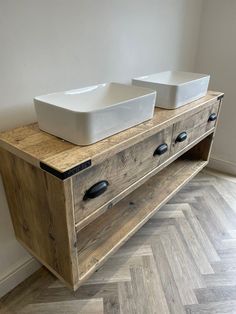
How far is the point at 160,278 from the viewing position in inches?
47.9

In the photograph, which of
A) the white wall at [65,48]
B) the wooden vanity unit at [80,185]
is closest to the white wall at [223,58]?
the white wall at [65,48]

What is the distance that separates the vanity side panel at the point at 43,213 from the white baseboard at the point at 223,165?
1666mm

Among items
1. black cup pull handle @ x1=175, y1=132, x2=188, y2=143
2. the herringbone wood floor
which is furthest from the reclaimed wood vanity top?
the herringbone wood floor

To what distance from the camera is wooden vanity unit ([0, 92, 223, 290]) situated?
2.42 ft

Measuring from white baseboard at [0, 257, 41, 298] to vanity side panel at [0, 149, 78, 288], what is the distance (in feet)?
0.64

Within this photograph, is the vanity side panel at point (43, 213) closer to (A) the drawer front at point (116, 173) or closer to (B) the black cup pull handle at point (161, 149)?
(A) the drawer front at point (116, 173)

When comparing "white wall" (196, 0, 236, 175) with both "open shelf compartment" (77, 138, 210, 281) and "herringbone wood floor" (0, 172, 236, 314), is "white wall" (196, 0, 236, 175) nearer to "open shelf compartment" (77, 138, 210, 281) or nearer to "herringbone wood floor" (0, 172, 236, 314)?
"open shelf compartment" (77, 138, 210, 281)

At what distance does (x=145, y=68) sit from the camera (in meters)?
1.47

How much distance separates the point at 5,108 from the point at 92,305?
3.00 ft

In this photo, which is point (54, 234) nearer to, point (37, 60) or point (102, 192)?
point (102, 192)

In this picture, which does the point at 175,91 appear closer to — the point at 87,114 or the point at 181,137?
the point at 181,137

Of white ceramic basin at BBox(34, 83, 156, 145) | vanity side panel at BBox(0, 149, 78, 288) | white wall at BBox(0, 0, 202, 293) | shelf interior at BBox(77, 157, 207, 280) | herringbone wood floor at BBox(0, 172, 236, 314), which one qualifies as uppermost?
white wall at BBox(0, 0, 202, 293)

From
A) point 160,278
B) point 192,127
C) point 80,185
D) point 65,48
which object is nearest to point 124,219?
point 160,278

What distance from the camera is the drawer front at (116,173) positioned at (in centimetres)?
77
